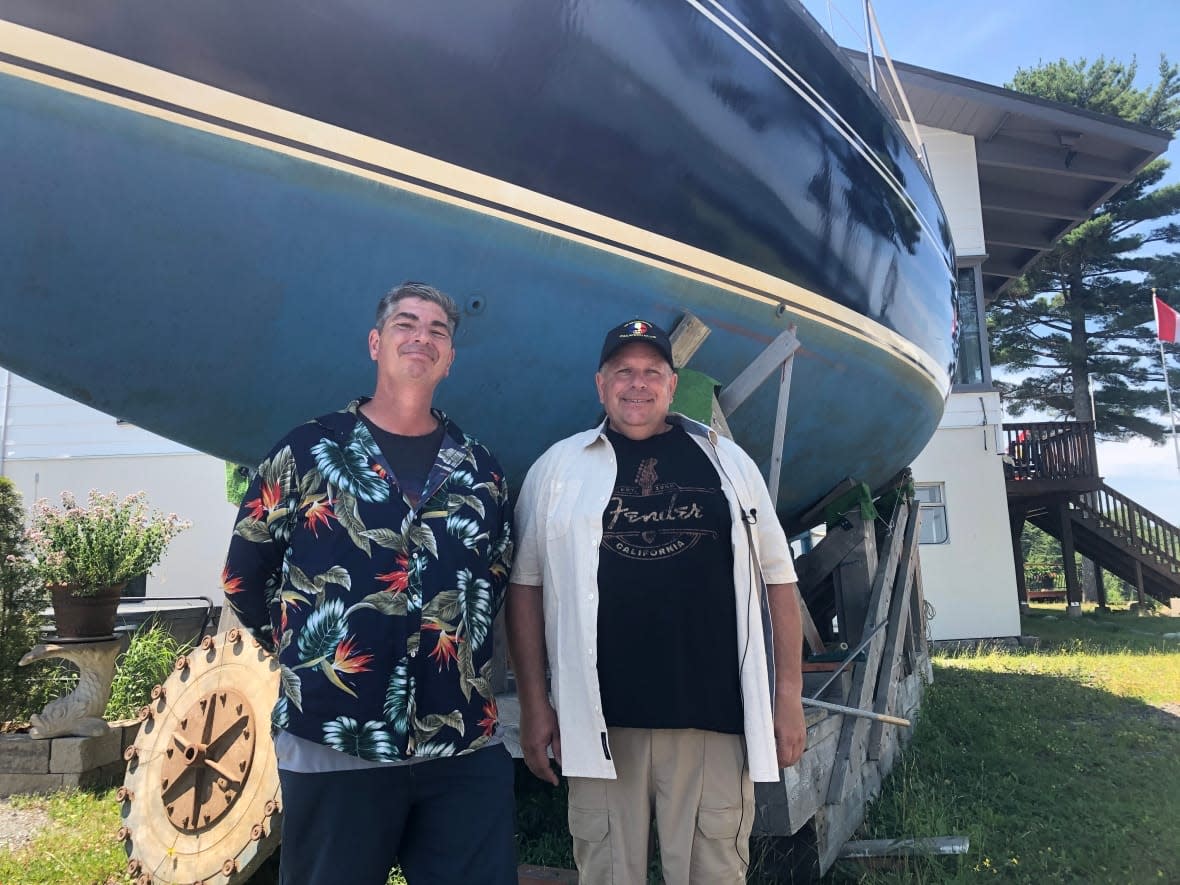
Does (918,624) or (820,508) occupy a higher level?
(820,508)

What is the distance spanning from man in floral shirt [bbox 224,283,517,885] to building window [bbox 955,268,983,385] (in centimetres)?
1085

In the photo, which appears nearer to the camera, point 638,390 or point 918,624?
point 638,390

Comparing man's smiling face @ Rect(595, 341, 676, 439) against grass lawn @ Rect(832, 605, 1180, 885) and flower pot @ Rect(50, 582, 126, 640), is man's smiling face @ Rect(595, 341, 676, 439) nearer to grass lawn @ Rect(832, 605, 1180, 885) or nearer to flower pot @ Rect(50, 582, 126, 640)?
grass lawn @ Rect(832, 605, 1180, 885)

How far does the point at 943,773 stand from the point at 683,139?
3515 mm

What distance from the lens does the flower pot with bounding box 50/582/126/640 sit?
14.8 feet

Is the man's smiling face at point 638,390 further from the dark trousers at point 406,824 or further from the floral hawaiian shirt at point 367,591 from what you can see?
the dark trousers at point 406,824

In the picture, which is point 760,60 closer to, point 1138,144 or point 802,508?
point 802,508

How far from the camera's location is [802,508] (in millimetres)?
4555

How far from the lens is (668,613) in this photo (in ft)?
5.76

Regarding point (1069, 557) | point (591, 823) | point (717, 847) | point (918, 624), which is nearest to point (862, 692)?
point (717, 847)

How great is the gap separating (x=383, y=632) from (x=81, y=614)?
3.94 m

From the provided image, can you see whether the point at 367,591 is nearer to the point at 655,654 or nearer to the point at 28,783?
the point at 655,654

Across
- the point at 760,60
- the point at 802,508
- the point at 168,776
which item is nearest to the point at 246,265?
the point at 760,60

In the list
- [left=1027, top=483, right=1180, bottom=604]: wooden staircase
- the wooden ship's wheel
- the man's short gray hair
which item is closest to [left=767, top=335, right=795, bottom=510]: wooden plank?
the man's short gray hair
